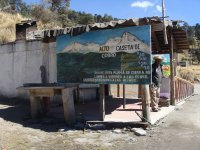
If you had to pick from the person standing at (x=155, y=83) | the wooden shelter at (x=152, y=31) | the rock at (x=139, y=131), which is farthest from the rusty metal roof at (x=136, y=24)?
the rock at (x=139, y=131)

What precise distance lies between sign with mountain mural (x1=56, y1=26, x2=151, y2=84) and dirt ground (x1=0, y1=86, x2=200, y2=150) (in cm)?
149

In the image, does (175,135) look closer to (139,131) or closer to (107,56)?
(139,131)

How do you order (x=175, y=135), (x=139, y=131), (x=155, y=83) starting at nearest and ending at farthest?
1. (x=175, y=135)
2. (x=139, y=131)
3. (x=155, y=83)

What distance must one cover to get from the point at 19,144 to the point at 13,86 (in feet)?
26.8

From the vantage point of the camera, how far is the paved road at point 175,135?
352 inches

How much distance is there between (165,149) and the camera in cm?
866

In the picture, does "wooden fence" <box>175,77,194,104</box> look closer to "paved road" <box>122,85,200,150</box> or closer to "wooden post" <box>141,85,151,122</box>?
"paved road" <box>122,85,200,150</box>

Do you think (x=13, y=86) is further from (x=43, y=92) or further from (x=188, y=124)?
(x=188, y=124)

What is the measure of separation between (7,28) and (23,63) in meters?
7.69

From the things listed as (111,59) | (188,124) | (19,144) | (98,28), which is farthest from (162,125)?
(19,144)

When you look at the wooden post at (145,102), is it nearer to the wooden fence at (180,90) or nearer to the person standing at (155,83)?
the person standing at (155,83)

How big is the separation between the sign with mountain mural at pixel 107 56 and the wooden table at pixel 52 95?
0.63m

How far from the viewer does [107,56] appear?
11.1 metres

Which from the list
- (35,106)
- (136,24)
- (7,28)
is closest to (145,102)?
(136,24)
